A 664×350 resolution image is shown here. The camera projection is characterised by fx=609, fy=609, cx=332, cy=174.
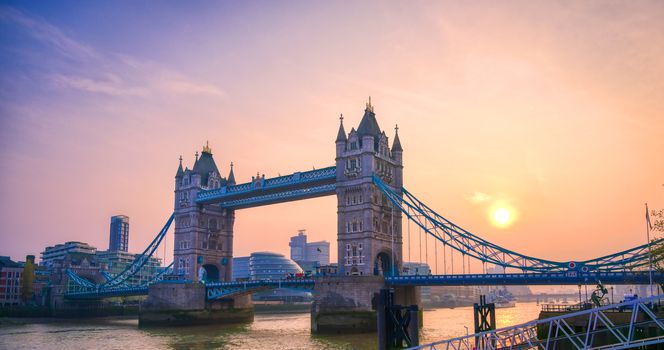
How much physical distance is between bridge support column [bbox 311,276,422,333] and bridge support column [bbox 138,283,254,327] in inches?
1097

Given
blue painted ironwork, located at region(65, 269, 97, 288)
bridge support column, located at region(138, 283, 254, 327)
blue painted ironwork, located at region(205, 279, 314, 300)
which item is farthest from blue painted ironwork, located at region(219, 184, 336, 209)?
blue painted ironwork, located at region(65, 269, 97, 288)

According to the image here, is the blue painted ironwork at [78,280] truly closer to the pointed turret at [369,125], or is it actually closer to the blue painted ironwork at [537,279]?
the pointed turret at [369,125]

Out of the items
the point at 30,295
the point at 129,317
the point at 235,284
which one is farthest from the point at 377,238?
the point at 30,295

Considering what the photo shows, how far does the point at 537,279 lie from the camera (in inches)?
2685

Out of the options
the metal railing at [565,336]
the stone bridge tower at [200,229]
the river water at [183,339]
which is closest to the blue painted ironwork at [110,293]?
the stone bridge tower at [200,229]

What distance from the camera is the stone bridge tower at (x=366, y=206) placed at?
84.6 m

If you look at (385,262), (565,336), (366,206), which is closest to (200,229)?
(385,262)

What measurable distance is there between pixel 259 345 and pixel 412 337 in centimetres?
3468

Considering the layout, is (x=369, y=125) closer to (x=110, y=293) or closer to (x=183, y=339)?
(x=183, y=339)

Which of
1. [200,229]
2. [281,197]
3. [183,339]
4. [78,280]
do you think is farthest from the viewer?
[78,280]

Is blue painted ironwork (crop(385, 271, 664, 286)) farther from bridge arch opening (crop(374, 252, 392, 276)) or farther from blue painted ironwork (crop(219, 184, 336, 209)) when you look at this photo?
blue painted ironwork (crop(219, 184, 336, 209))

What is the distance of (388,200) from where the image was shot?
89312mm

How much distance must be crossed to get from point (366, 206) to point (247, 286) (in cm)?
2416

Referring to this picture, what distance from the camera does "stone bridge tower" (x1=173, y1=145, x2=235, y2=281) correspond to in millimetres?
109188
